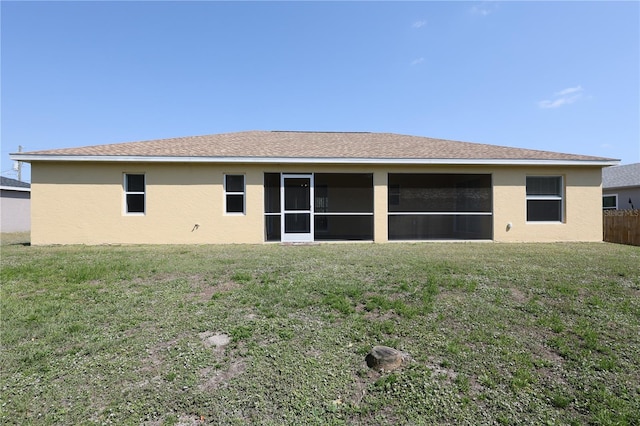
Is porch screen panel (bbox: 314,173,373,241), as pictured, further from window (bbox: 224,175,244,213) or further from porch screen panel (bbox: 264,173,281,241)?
window (bbox: 224,175,244,213)

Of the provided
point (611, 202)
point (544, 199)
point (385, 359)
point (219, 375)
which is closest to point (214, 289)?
point (219, 375)

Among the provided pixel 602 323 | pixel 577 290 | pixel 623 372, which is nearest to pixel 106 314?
pixel 623 372

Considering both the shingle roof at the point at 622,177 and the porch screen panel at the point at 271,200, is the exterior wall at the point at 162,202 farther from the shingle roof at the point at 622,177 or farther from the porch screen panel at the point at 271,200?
the shingle roof at the point at 622,177

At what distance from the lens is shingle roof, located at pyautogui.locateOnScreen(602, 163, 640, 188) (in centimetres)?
1964

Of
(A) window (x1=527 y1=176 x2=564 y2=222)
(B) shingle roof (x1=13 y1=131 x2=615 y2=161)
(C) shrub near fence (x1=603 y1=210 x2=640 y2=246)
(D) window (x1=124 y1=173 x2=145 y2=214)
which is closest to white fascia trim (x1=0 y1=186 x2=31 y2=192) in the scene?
(B) shingle roof (x1=13 y1=131 x2=615 y2=161)

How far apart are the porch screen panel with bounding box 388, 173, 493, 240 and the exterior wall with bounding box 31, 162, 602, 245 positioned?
1055 millimetres

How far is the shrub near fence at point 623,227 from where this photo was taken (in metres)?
11.7

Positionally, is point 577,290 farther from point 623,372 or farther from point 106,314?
point 106,314

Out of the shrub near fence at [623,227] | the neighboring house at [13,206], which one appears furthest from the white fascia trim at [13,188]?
the shrub near fence at [623,227]

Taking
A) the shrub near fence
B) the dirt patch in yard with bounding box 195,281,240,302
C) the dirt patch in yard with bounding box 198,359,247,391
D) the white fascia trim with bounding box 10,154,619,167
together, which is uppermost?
the white fascia trim with bounding box 10,154,619,167

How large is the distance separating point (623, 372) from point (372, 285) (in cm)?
314

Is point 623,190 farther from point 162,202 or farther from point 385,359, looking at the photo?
point 162,202

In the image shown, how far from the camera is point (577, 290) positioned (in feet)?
17.3

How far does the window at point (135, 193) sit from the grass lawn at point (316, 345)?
14.4 feet
